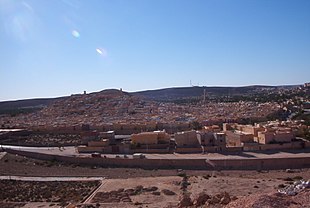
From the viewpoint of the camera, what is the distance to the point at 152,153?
35438 millimetres

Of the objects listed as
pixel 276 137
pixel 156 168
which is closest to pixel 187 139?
pixel 156 168

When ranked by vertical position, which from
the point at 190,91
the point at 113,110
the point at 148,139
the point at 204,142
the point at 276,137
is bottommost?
the point at 204,142

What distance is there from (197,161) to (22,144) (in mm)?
23203

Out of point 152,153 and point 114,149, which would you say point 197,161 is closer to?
point 152,153

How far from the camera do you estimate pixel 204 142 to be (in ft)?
117

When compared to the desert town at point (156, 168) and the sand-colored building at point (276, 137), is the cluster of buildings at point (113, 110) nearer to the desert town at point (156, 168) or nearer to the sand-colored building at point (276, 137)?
the desert town at point (156, 168)

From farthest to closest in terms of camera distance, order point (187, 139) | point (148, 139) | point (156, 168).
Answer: point (148, 139) → point (187, 139) → point (156, 168)

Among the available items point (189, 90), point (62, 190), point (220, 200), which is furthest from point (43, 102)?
point (220, 200)

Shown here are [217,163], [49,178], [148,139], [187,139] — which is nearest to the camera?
[49,178]

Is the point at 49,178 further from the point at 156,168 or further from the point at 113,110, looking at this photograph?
the point at 113,110

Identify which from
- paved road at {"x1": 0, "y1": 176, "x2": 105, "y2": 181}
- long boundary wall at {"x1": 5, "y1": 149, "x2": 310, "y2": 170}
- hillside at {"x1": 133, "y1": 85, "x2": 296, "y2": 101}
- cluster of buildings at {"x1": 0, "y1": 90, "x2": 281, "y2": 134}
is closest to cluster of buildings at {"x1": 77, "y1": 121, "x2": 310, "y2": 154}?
long boundary wall at {"x1": 5, "y1": 149, "x2": 310, "y2": 170}

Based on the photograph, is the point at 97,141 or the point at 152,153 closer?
the point at 152,153

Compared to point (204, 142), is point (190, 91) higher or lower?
higher

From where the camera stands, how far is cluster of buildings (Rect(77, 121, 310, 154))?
3462 cm
